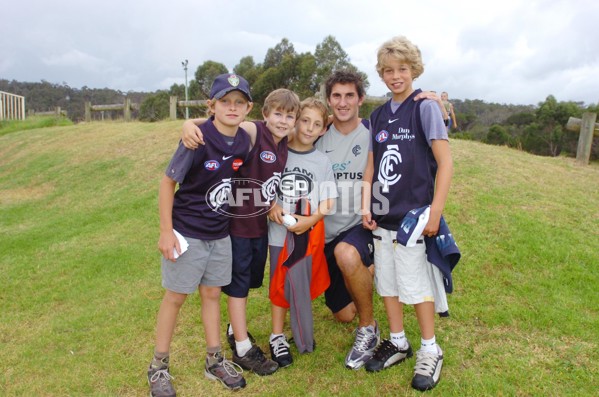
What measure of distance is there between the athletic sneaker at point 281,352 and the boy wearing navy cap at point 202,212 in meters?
0.31

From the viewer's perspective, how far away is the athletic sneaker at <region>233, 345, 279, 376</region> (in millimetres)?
2873

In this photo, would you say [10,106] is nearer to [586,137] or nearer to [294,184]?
[586,137]

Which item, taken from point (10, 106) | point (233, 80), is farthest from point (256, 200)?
point (10, 106)

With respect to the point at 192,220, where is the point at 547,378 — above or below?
below

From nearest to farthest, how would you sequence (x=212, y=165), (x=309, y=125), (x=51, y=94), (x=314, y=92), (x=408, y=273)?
(x=212, y=165), (x=408, y=273), (x=309, y=125), (x=314, y=92), (x=51, y=94)

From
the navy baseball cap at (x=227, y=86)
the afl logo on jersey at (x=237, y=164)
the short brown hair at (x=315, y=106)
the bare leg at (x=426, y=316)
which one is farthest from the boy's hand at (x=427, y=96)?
the bare leg at (x=426, y=316)

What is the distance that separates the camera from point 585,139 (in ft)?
27.1

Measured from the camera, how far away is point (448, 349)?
3.02m

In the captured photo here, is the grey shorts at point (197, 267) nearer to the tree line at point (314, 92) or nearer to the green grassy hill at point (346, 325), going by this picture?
the green grassy hill at point (346, 325)

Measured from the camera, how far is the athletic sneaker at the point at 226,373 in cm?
274

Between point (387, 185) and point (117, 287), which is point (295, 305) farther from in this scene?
point (117, 287)

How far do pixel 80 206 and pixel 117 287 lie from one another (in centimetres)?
384

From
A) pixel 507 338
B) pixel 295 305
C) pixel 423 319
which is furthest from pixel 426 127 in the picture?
pixel 507 338

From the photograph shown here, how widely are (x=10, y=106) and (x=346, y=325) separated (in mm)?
32872
